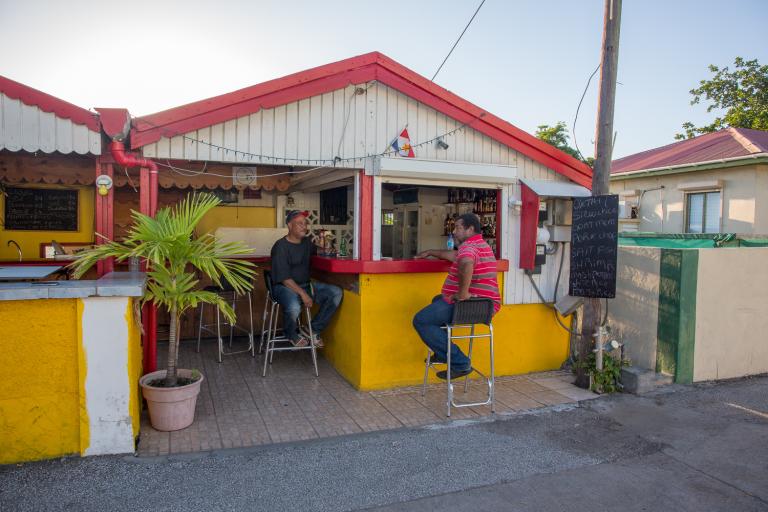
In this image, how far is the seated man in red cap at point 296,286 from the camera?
19.6ft

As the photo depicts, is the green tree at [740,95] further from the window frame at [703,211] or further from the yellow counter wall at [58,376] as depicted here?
the yellow counter wall at [58,376]

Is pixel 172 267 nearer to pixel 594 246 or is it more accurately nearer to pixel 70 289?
pixel 70 289

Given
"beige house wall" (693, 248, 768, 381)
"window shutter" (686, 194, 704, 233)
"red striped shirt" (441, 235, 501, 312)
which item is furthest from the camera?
"window shutter" (686, 194, 704, 233)

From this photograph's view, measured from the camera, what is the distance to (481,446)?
4.30 m

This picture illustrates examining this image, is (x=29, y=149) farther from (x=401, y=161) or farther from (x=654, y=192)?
(x=654, y=192)

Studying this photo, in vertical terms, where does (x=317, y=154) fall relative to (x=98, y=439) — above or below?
above

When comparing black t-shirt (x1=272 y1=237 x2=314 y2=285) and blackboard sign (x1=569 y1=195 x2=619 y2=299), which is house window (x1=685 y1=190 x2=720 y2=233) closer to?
blackboard sign (x1=569 y1=195 x2=619 y2=299)

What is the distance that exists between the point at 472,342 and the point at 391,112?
2569 mm

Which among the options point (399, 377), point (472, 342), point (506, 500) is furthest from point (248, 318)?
point (506, 500)

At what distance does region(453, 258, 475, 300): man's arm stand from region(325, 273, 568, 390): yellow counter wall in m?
0.98

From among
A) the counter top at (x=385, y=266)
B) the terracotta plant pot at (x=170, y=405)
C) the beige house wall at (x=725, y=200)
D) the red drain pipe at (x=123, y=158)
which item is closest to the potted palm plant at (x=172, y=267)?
the terracotta plant pot at (x=170, y=405)

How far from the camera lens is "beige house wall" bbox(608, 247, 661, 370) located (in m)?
6.12

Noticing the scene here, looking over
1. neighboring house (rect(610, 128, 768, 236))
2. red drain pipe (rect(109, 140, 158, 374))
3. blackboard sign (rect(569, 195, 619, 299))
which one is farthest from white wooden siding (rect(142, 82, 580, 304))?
neighboring house (rect(610, 128, 768, 236))

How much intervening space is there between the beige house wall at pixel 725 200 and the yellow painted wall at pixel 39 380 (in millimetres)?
11622
